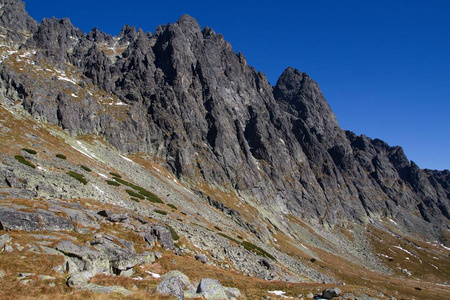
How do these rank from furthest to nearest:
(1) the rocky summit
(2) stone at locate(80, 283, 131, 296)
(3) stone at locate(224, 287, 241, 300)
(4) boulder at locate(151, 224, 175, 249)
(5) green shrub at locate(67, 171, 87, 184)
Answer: (5) green shrub at locate(67, 171, 87, 184) → (4) boulder at locate(151, 224, 175, 249) → (1) the rocky summit → (3) stone at locate(224, 287, 241, 300) → (2) stone at locate(80, 283, 131, 296)

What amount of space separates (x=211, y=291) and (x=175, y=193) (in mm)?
61081

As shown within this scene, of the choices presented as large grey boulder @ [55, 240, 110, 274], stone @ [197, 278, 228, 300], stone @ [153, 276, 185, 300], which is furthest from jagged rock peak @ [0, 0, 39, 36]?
stone @ [197, 278, 228, 300]

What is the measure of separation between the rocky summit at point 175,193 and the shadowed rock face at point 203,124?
0.83 m

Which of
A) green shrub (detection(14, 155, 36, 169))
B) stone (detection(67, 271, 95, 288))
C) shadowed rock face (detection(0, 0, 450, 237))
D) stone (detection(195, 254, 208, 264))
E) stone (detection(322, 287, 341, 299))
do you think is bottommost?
stone (detection(195, 254, 208, 264))

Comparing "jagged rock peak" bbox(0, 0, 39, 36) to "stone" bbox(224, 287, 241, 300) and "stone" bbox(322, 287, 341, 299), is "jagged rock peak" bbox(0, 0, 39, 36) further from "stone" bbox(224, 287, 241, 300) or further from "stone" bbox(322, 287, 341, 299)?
"stone" bbox(322, 287, 341, 299)

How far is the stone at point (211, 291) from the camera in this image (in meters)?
17.7

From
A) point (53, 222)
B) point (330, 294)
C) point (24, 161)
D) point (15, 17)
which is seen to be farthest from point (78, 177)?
point (15, 17)

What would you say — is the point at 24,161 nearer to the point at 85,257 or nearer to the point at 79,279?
the point at 85,257

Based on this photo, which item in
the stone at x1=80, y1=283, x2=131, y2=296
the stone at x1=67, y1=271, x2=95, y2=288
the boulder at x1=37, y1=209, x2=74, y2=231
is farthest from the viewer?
the boulder at x1=37, y1=209, x2=74, y2=231

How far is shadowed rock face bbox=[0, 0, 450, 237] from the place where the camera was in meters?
103

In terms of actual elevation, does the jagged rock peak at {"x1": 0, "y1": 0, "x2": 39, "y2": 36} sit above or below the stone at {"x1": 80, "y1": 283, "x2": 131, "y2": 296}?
above

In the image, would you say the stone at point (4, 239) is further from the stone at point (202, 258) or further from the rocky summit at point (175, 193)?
the stone at point (202, 258)

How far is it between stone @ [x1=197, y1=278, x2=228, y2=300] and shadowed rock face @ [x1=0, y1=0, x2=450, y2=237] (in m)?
85.0

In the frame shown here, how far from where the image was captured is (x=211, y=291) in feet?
59.2
